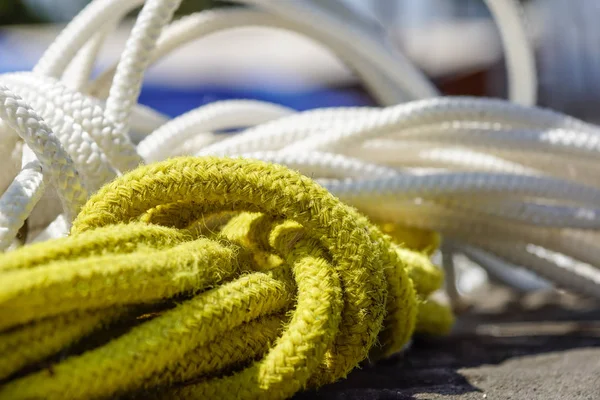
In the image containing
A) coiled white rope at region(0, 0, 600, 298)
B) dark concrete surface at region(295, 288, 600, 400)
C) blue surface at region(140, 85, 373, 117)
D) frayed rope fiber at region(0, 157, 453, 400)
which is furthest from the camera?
blue surface at region(140, 85, 373, 117)

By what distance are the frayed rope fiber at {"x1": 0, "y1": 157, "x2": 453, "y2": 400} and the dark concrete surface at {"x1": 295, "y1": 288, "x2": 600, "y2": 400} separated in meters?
0.07

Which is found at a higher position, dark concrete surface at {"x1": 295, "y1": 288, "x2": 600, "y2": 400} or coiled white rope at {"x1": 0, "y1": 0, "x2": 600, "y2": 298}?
coiled white rope at {"x1": 0, "y1": 0, "x2": 600, "y2": 298}

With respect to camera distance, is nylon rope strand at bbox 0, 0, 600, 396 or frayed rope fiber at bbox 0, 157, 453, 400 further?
nylon rope strand at bbox 0, 0, 600, 396

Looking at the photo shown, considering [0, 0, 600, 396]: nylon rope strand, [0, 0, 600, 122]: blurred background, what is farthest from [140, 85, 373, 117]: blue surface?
[0, 0, 600, 396]: nylon rope strand

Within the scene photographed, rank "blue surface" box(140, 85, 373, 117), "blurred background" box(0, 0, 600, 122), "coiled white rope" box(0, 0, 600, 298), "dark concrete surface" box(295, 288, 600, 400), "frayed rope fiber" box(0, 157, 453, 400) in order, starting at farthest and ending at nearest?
"blurred background" box(0, 0, 600, 122), "blue surface" box(140, 85, 373, 117), "coiled white rope" box(0, 0, 600, 298), "dark concrete surface" box(295, 288, 600, 400), "frayed rope fiber" box(0, 157, 453, 400)

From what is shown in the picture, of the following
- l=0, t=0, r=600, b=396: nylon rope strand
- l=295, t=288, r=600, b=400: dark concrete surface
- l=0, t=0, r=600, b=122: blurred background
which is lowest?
l=295, t=288, r=600, b=400: dark concrete surface

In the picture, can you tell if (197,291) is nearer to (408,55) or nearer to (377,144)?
(377,144)

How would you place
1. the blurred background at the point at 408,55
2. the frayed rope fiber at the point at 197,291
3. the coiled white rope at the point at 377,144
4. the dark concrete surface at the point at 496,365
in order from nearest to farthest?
1. the frayed rope fiber at the point at 197,291
2. the dark concrete surface at the point at 496,365
3. the coiled white rope at the point at 377,144
4. the blurred background at the point at 408,55

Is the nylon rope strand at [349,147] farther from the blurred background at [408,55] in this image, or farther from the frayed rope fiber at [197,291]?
the blurred background at [408,55]

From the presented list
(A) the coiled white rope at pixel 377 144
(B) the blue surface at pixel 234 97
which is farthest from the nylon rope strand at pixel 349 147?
(B) the blue surface at pixel 234 97

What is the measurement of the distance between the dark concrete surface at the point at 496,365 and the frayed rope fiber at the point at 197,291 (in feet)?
0.23

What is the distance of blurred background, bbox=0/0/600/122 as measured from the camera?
388cm

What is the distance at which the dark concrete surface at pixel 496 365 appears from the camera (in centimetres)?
49

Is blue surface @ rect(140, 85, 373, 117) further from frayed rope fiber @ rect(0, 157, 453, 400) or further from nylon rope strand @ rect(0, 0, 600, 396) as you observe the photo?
frayed rope fiber @ rect(0, 157, 453, 400)
